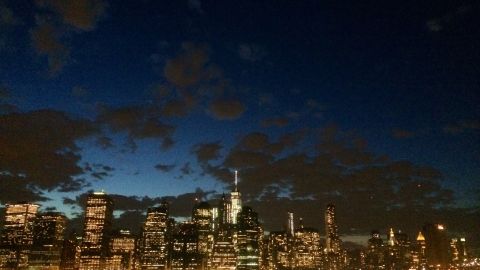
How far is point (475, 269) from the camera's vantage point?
590 feet
